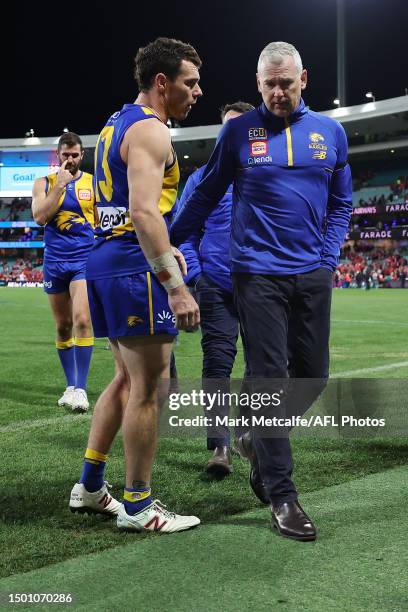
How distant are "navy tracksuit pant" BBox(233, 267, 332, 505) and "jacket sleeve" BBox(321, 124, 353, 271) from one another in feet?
0.34

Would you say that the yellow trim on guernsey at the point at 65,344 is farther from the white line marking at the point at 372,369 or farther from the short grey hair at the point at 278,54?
the short grey hair at the point at 278,54

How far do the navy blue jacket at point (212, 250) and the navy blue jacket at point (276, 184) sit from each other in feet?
3.45

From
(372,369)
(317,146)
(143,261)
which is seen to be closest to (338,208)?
(317,146)

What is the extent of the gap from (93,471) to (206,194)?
140cm

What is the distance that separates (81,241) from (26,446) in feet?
8.13

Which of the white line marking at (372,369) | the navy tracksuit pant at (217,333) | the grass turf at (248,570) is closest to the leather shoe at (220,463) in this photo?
the navy tracksuit pant at (217,333)

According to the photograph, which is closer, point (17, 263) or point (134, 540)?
point (134, 540)

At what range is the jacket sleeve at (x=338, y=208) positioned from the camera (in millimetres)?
3441

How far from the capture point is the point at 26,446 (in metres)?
4.70

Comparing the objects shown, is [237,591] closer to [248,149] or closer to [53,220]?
[248,149]

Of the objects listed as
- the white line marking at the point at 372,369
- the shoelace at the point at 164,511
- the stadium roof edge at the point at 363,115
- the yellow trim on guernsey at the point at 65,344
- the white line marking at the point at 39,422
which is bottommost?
the white line marking at the point at 372,369

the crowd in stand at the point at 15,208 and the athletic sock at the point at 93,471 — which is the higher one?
the crowd in stand at the point at 15,208

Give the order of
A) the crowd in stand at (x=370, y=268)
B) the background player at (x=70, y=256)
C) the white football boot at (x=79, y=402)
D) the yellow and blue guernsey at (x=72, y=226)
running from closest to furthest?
the white football boot at (x=79, y=402)
the background player at (x=70, y=256)
the yellow and blue guernsey at (x=72, y=226)
the crowd in stand at (x=370, y=268)

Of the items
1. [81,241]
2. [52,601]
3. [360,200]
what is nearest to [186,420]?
[52,601]
